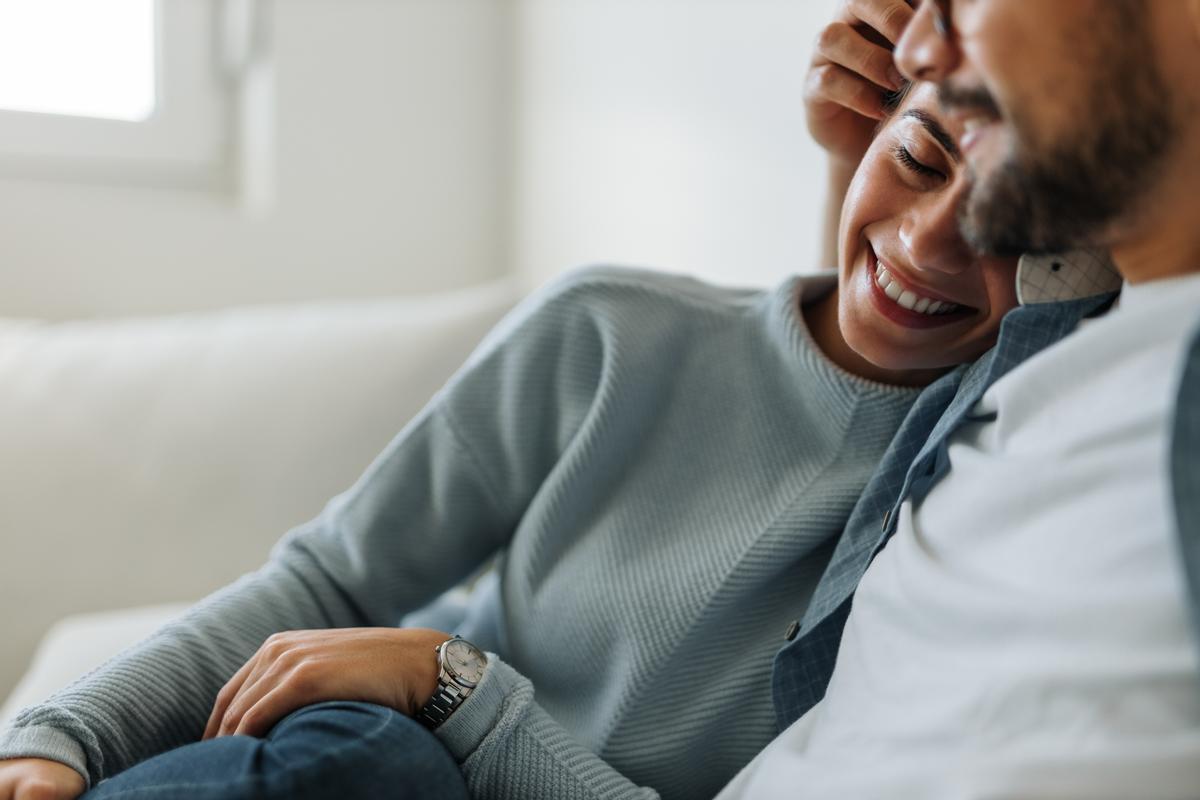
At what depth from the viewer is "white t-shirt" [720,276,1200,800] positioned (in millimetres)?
496

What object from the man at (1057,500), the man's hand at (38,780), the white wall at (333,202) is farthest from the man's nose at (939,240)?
the white wall at (333,202)

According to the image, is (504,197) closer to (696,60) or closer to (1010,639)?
(696,60)

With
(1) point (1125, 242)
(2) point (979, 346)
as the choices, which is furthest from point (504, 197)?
(1) point (1125, 242)

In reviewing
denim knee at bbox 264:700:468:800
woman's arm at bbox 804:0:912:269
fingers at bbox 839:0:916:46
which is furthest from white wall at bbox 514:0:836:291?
denim knee at bbox 264:700:468:800

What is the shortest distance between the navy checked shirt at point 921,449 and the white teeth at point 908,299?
0.16 ft

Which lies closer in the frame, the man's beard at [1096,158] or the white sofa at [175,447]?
the man's beard at [1096,158]

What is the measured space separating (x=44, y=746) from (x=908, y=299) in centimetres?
67

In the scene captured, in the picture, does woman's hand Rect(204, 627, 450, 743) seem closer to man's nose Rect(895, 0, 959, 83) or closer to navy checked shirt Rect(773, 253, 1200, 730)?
navy checked shirt Rect(773, 253, 1200, 730)

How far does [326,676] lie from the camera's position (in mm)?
716

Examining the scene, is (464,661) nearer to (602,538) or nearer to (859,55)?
(602,538)

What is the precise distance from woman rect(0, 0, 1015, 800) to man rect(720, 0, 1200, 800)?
0.14 m

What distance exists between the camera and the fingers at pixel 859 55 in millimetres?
874

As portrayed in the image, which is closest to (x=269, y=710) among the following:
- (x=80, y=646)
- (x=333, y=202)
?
(x=80, y=646)

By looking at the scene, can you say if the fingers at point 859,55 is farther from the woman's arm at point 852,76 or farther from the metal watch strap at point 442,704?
the metal watch strap at point 442,704
